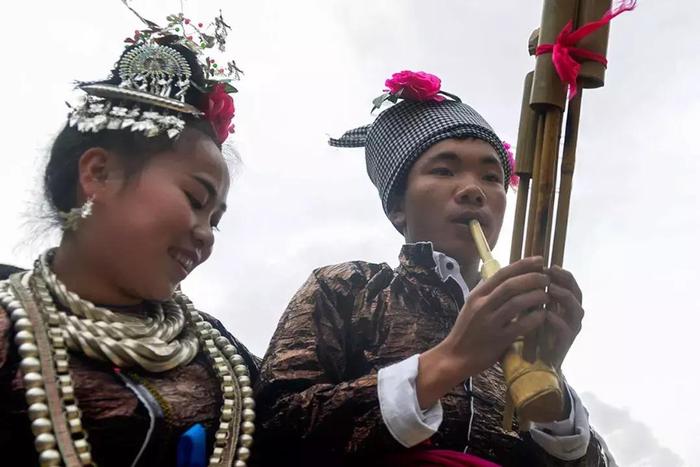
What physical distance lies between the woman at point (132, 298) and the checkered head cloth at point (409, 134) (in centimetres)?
60

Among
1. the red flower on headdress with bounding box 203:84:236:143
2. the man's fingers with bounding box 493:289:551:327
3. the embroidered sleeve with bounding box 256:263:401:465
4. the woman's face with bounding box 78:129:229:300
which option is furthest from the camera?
the red flower on headdress with bounding box 203:84:236:143

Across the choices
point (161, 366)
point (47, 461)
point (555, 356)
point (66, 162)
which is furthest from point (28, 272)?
point (555, 356)

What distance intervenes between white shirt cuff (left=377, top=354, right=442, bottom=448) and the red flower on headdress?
3.12ft

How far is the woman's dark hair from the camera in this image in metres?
2.01

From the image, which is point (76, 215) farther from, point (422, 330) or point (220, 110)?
point (422, 330)

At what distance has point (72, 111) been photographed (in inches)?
83.2

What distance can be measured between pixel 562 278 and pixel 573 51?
1.71ft

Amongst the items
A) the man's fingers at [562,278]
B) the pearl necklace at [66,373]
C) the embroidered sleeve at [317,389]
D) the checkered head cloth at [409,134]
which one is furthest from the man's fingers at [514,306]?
the checkered head cloth at [409,134]

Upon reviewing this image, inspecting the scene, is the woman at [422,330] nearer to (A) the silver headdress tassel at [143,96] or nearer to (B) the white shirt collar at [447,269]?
(B) the white shirt collar at [447,269]

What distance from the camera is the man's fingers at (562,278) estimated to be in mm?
1721

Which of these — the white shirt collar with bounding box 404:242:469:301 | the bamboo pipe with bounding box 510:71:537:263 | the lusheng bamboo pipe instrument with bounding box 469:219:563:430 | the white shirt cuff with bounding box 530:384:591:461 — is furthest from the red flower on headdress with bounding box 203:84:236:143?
the white shirt cuff with bounding box 530:384:591:461

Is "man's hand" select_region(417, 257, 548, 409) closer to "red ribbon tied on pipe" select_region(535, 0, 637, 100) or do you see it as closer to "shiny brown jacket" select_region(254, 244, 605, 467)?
"shiny brown jacket" select_region(254, 244, 605, 467)

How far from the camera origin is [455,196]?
7.55 ft

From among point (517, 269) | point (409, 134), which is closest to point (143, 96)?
point (409, 134)
